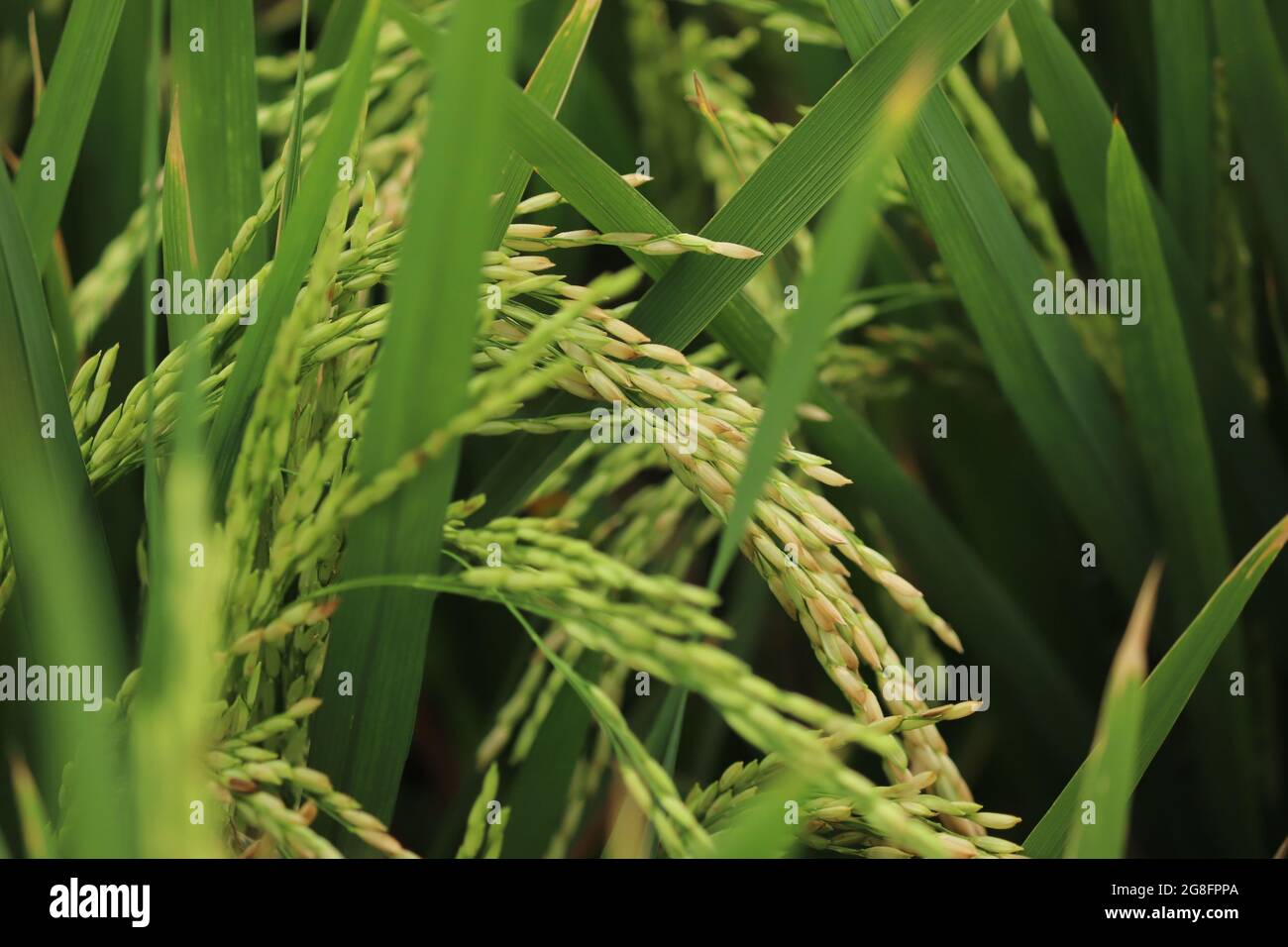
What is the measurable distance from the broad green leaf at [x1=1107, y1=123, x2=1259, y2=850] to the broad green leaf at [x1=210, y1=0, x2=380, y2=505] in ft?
1.50

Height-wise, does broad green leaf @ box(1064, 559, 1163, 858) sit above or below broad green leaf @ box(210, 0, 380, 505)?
below

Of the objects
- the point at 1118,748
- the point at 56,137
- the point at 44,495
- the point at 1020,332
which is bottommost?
the point at 1118,748

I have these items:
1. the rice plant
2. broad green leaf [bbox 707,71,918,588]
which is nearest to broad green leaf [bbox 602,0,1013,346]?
the rice plant

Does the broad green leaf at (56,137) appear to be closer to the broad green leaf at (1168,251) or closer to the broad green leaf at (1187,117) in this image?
the broad green leaf at (1168,251)

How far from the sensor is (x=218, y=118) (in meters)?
0.56

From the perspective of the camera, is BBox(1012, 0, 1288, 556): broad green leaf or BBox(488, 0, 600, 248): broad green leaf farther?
BBox(1012, 0, 1288, 556): broad green leaf

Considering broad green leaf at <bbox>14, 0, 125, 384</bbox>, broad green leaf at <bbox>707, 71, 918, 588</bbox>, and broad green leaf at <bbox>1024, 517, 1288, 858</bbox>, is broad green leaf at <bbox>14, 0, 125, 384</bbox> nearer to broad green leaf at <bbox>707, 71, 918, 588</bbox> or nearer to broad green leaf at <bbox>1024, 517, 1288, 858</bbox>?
broad green leaf at <bbox>707, 71, 918, 588</bbox>

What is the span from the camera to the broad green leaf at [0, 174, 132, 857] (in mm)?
453

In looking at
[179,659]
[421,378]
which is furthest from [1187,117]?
[179,659]

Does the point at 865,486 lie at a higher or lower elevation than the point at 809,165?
lower

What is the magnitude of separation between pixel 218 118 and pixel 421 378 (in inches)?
10.9

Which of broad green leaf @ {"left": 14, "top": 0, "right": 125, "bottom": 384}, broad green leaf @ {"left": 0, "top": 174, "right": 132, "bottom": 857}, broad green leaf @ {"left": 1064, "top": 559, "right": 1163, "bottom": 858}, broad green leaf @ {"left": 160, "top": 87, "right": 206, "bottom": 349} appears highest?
broad green leaf @ {"left": 14, "top": 0, "right": 125, "bottom": 384}

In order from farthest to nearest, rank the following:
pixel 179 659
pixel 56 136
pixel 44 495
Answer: pixel 56 136 < pixel 44 495 < pixel 179 659

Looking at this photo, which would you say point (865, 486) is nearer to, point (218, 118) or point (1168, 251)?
point (1168, 251)
